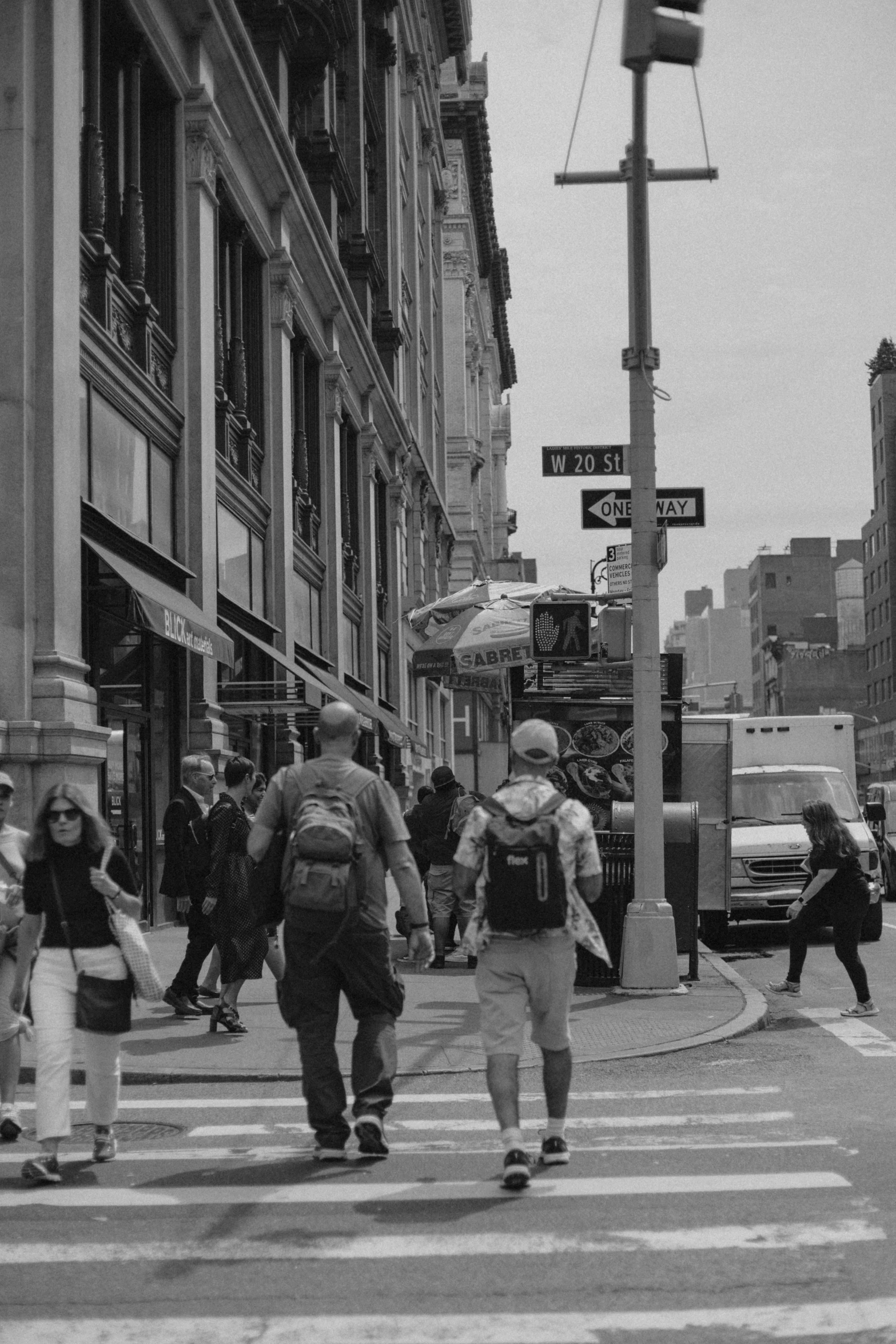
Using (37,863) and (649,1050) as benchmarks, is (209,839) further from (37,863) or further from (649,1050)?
(37,863)

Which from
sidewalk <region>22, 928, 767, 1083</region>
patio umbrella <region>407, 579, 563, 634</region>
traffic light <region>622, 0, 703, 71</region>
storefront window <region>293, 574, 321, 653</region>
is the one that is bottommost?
sidewalk <region>22, 928, 767, 1083</region>

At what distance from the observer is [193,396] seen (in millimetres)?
20109

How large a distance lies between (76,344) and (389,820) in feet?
29.1

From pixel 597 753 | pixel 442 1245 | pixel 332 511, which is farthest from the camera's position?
pixel 332 511

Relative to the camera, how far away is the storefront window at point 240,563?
73.4ft

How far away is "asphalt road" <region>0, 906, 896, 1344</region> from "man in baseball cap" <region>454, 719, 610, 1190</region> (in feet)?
1.36

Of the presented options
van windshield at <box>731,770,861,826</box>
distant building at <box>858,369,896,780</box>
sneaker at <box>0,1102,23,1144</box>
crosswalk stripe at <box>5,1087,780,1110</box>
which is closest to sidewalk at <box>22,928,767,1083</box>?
crosswalk stripe at <box>5,1087,780,1110</box>

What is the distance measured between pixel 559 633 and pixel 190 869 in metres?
5.60

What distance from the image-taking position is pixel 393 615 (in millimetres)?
41469

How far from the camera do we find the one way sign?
14.5m

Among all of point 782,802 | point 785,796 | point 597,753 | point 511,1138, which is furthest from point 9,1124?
point 785,796

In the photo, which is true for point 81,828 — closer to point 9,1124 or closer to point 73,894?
point 73,894

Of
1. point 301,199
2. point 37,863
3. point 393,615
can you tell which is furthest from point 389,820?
point 393,615

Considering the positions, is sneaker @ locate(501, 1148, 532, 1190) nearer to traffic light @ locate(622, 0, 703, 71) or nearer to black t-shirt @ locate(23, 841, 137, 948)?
black t-shirt @ locate(23, 841, 137, 948)
